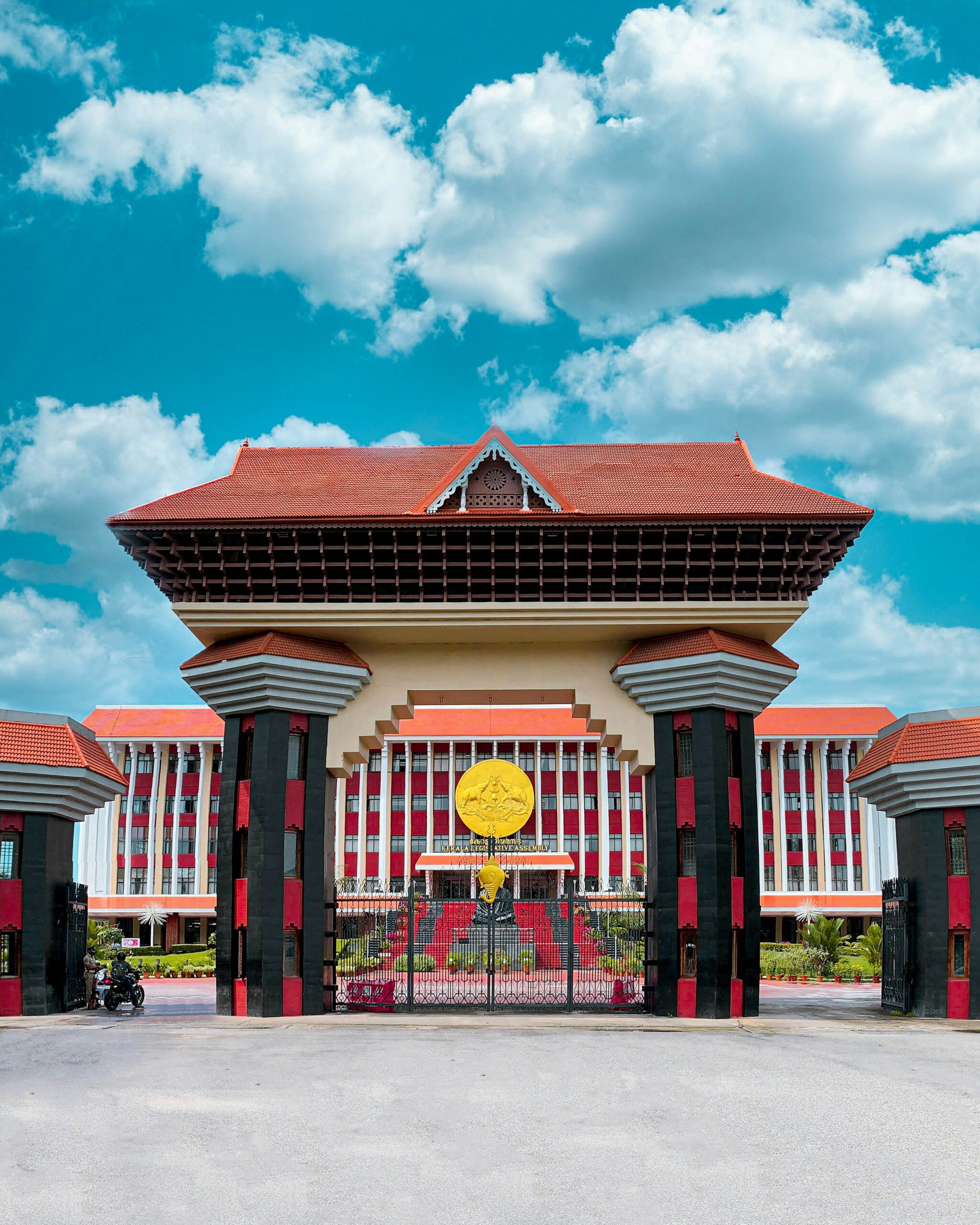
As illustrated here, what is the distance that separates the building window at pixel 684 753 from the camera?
21844mm

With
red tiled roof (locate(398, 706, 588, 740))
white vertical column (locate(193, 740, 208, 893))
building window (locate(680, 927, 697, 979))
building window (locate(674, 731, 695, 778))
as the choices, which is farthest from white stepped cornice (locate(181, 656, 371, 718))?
white vertical column (locate(193, 740, 208, 893))

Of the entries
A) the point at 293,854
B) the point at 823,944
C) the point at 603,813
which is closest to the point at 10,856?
the point at 293,854

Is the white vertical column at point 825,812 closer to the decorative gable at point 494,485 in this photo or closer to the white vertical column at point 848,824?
the white vertical column at point 848,824

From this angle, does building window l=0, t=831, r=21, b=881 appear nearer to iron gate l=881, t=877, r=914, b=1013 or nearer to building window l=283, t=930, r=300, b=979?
building window l=283, t=930, r=300, b=979

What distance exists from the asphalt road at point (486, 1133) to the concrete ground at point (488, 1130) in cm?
3

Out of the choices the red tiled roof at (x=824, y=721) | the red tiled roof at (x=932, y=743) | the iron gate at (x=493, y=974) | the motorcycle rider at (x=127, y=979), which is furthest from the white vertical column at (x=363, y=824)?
the red tiled roof at (x=932, y=743)

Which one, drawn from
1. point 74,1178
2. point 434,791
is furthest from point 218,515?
point 434,791

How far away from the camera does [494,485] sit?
22.6m

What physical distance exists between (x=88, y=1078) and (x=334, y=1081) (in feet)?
9.64

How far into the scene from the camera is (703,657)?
70.8ft

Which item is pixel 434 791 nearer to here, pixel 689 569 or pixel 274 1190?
pixel 689 569

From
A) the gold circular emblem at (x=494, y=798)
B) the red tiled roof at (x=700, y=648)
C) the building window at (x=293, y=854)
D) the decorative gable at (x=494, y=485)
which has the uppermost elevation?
the decorative gable at (x=494, y=485)

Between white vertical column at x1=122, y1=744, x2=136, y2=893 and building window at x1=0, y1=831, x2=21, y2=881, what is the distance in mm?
44821

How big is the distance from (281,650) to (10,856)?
6.33 m
